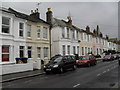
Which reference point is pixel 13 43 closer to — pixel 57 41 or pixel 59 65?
pixel 59 65

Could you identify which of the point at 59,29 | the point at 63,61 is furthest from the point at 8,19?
the point at 59,29

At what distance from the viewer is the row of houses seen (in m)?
16.8

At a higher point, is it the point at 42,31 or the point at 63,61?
the point at 42,31

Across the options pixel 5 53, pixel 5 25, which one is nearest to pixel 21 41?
pixel 5 53

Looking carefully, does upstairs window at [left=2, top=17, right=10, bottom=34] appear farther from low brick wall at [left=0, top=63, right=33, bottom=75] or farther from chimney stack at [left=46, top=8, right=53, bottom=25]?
chimney stack at [left=46, top=8, right=53, bottom=25]

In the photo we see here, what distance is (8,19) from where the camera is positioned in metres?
17.4

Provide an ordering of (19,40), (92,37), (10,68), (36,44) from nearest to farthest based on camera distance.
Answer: (10,68) → (19,40) → (36,44) → (92,37)

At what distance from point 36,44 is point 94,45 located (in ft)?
78.9

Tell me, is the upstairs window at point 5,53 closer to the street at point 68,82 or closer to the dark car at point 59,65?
the dark car at point 59,65

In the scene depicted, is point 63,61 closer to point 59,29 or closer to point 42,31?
point 42,31

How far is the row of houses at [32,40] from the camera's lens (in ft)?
55.0

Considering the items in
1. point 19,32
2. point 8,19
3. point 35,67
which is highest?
point 8,19

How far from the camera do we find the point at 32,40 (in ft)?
72.3

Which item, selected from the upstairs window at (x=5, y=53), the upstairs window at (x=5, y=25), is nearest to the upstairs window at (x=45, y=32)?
the upstairs window at (x=5, y=25)
